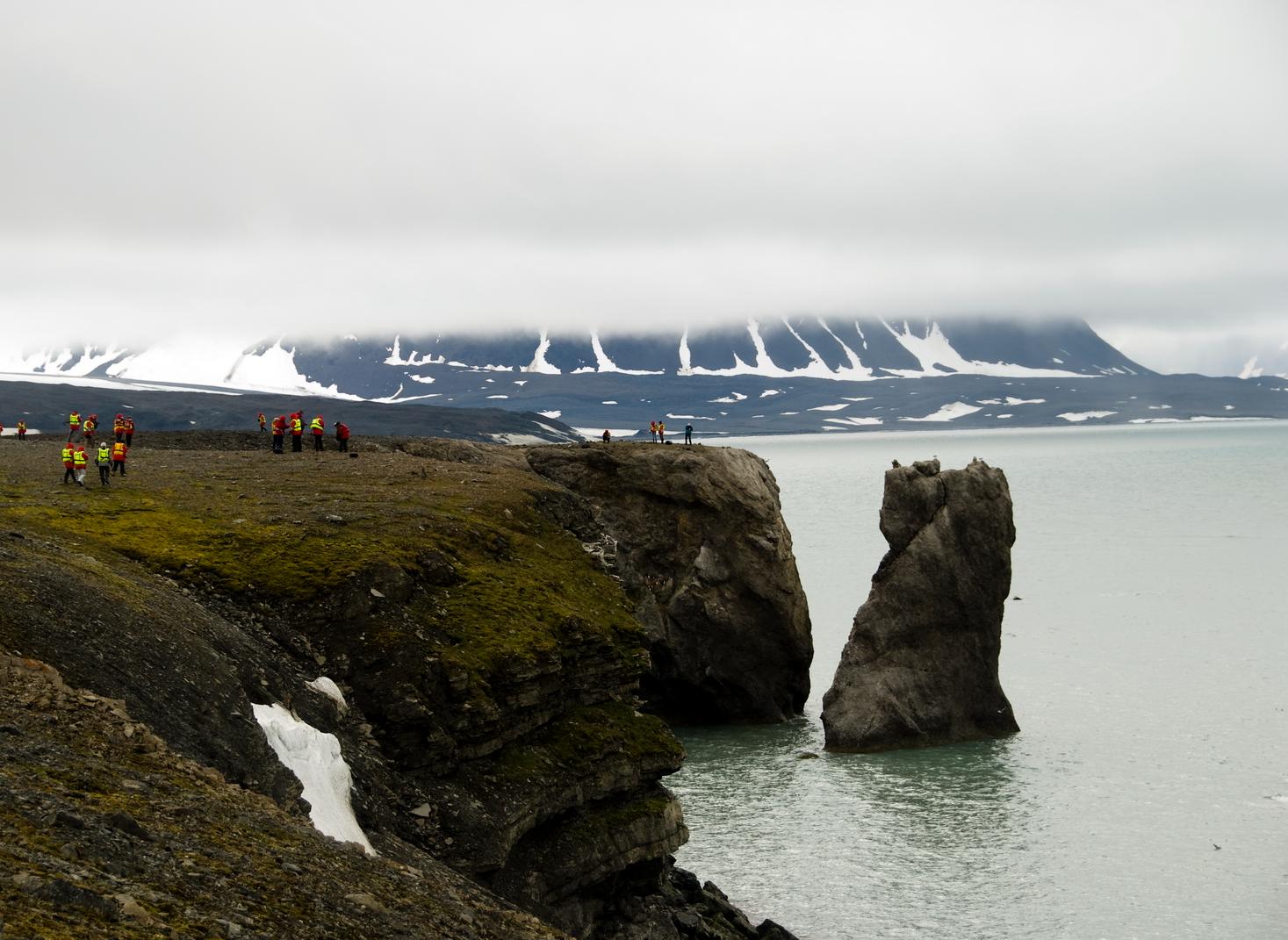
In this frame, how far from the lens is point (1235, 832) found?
152 feet

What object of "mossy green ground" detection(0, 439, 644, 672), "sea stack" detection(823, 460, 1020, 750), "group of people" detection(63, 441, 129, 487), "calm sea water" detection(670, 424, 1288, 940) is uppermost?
"group of people" detection(63, 441, 129, 487)

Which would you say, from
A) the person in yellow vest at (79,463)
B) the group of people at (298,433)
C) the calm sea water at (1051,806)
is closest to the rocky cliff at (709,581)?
the calm sea water at (1051,806)

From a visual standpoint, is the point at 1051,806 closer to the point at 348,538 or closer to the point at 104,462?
the point at 348,538

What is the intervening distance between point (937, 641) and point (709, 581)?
36.8 feet

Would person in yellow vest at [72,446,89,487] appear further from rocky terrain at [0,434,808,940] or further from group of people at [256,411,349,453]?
group of people at [256,411,349,453]

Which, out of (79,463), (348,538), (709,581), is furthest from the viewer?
(709,581)

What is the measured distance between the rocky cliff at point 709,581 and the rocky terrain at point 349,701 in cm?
1566

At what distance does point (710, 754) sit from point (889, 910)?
19.7 meters

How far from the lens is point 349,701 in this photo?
101ft

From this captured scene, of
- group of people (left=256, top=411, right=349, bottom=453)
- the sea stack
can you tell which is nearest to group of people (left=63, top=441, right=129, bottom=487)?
group of people (left=256, top=411, right=349, bottom=453)

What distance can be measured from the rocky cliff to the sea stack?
461cm

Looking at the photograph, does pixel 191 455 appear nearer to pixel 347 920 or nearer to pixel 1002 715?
pixel 1002 715

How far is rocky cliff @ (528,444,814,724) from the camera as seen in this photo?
2542 inches

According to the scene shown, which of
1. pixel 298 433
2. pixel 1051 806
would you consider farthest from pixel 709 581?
pixel 298 433
